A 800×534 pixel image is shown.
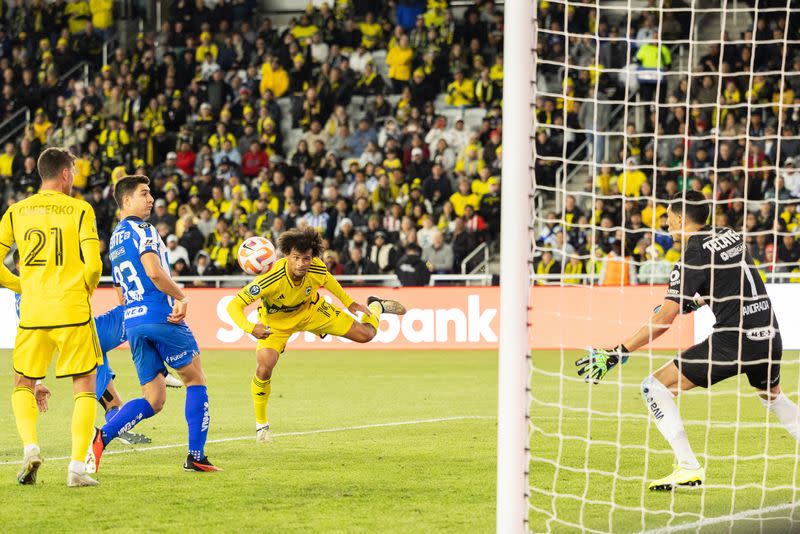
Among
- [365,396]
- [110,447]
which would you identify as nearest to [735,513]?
[110,447]

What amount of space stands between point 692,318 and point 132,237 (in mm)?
10898

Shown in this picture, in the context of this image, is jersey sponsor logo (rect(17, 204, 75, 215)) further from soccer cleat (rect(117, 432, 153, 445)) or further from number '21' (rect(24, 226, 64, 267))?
soccer cleat (rect(117, 432, 153, 445))

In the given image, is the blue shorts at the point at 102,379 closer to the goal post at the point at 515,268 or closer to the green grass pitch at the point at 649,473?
the green grass pitch at the point at 649,473

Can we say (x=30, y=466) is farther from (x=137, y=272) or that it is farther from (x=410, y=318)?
(x=410, y=318)

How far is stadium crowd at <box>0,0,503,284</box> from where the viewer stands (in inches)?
837

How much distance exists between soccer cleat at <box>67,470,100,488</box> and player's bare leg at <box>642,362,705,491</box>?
350 cm

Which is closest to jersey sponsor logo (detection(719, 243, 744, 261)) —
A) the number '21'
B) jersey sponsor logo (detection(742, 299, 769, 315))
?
jersey sponsor logo (detection(742, 299, 769, 315))

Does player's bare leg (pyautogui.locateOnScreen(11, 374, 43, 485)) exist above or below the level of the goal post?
below

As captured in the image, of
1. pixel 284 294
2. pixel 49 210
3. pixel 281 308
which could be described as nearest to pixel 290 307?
pixel 281 308

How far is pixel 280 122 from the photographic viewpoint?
24219 mm

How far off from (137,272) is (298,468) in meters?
1.79

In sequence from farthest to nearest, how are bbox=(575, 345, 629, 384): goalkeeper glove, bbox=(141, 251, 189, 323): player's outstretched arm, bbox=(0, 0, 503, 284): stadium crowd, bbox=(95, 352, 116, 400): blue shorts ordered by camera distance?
bbox=(0, 0, 503, 284): stadium crowd, bbox=(95, 352, 116, 400): blue shorts, bbox=(141, 251, 189, 323): player's outstretched arm, bbox=(575, 345, 629, 384): goalkeeper glove

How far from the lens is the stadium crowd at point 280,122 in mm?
21250

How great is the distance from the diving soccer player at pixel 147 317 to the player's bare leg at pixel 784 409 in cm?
365
